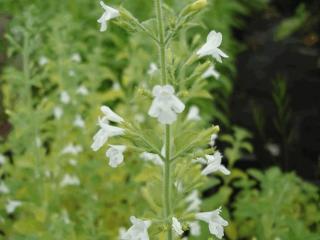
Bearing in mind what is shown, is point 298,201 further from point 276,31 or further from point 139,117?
point 276,31

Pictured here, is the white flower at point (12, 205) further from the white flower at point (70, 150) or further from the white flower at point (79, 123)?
the white flower at point (79, 123)

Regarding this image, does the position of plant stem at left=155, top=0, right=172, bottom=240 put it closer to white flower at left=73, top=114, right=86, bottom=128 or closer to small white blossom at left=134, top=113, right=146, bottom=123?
white flower at left=73, top=114, right=86, bottom=128

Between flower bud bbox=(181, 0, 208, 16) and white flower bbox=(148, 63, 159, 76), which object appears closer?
flower bud bbox=(181, 0, 208, 16)

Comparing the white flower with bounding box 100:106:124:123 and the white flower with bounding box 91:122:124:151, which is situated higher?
the white flower with bounding box 100:106:124:123

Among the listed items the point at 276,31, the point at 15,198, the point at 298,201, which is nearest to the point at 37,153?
the point at 15,198

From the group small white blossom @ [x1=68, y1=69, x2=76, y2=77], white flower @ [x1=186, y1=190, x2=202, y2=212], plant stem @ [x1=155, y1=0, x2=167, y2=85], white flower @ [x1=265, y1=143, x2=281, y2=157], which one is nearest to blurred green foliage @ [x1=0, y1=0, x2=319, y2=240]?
small white blossom @ [x1=68, y1=69, x2=76, y2=77]

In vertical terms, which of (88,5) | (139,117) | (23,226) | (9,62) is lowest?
(23,226)

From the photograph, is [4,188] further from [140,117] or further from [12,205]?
[140,117]
